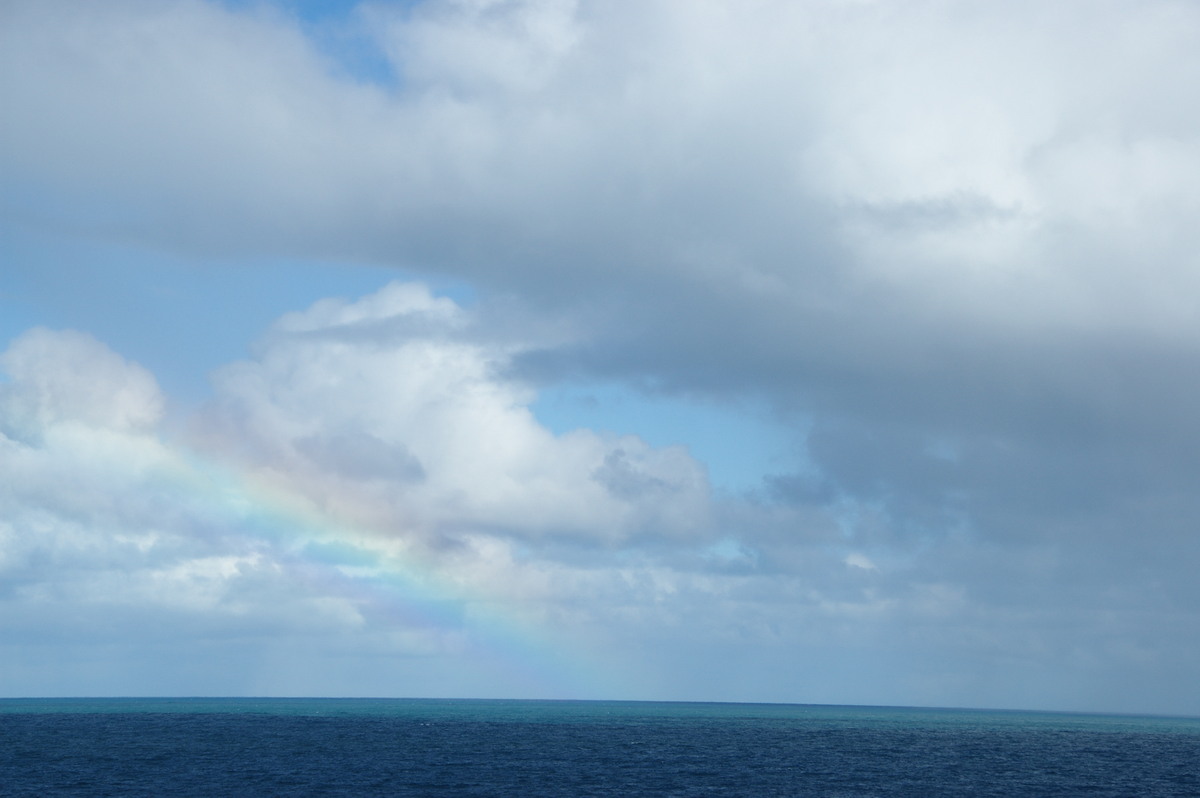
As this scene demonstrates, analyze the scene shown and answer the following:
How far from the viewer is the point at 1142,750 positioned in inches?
7687

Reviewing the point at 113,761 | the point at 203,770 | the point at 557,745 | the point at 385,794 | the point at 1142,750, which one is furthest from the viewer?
the point at 1142,750

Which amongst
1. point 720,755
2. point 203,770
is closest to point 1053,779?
point 720,755

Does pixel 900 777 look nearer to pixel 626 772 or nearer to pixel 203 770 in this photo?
pixel 626 772

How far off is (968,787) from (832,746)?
73220 mm

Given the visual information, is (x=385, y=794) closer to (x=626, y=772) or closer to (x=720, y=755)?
(x=626, y=772)

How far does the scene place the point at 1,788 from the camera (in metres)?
102

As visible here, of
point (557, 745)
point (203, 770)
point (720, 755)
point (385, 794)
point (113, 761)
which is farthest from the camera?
point (557, 745)

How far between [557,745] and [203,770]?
217 feet

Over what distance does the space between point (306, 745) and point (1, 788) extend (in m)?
63.2

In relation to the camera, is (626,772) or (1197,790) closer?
(1197,790)

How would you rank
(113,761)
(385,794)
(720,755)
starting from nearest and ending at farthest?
(385,794)
(113,761)
(720,755)

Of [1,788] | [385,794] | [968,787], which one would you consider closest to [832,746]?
[968,787]

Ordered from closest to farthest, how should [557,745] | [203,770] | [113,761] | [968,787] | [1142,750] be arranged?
[968,787] < [203,770] < [113,761] < [557,745] < [1142,750]

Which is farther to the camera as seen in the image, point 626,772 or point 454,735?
point 454,735
